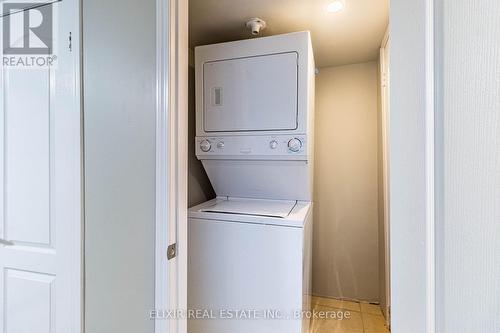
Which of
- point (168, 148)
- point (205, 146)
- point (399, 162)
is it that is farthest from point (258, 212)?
point (399, 162)

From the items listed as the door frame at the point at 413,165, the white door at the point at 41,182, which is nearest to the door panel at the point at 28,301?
the white door at the point at 41,182

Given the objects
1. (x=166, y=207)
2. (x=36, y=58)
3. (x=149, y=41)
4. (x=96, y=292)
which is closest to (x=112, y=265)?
(x=96, y=292)

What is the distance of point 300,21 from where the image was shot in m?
1.83

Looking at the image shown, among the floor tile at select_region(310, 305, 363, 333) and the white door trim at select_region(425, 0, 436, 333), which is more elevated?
the white door trim at select_region(425, 0, 436, 333)

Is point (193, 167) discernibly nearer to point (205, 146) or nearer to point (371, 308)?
point (205, 146)

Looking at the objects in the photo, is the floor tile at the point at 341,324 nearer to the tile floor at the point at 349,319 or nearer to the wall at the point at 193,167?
the tile floor at the point at 349,319

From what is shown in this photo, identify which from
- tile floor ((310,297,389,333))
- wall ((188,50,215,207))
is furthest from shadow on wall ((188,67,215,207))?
tile floor ((310,297,389,333))

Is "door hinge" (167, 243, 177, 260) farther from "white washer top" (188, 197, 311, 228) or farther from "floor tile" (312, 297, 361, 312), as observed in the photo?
"floor tile" (312, 297, 361, 312)

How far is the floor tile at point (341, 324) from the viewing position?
7.18 feet

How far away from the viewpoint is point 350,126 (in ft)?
8.77

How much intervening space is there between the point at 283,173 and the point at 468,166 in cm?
145

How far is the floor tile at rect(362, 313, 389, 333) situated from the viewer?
2195 millimetres

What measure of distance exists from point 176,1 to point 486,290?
137 centimetres

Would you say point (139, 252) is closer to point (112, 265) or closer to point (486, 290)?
point (112, 265)
